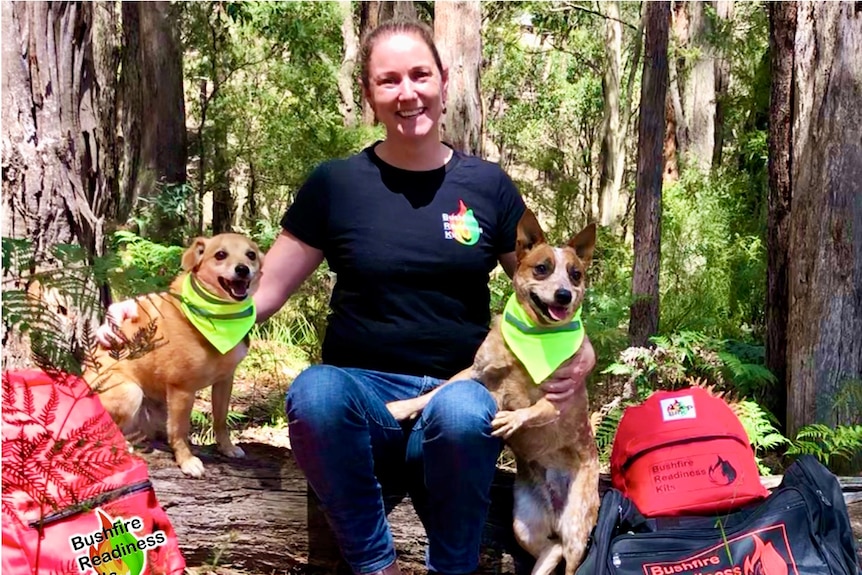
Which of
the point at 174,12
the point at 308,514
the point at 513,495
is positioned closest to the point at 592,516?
the point at 513,495

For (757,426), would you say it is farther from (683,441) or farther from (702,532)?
(702,532)

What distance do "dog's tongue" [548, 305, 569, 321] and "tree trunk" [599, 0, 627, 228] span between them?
1169 cm

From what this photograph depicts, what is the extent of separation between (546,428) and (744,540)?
2.72 ft

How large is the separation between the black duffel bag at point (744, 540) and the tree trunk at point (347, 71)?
901 centimetres

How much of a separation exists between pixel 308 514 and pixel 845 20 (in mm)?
3713

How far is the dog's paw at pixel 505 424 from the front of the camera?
2.81 m

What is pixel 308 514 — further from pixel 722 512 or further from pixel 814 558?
pixel 814 558

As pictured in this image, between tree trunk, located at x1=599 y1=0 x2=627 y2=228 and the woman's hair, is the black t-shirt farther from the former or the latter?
tree trunk, located at x1=599 y1=0 x2=627 y2=228

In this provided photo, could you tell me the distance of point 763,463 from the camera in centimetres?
476

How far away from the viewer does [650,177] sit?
6.19 meters

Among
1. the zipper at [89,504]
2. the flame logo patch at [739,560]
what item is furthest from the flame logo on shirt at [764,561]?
the zipper at [89,504]

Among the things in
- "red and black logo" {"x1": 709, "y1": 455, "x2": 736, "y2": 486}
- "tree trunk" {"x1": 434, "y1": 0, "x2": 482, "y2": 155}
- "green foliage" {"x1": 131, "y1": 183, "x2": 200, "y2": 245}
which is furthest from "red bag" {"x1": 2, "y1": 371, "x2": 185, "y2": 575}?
"green foliage" {"x1": 131, "y1": 183, "x2": 200, "y2": 245}

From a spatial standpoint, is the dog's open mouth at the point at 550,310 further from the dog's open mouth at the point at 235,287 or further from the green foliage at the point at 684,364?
the green foliage at the point at 684,364

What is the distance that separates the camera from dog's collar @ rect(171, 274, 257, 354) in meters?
3.09
